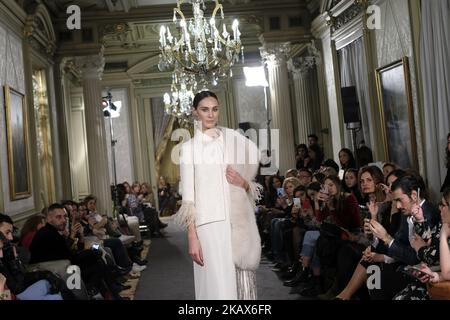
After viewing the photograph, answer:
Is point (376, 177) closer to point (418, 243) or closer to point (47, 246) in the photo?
point (418, 243)

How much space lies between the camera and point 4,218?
4.60m

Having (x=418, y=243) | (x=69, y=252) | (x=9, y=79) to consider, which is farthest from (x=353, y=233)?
(x=9, y=79)

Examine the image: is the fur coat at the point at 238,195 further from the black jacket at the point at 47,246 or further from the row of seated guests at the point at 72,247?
the black jacket at the point at 47,246

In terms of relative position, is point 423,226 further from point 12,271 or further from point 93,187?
point 93,187

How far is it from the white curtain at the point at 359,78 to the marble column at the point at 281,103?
65.5 inches

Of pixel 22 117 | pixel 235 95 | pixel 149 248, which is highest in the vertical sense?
pixel 235 95

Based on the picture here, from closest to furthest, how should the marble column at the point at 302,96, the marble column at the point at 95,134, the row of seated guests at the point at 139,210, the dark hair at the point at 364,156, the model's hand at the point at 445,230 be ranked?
1. the model's hand at the point at 445,230
2. the dark hair at the point at 364,156
3. the marble column at the point at 95,134
4. the row of seated guests at the point at 139,210
5. the marble column at the point at 302,96

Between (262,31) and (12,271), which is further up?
(262,31)

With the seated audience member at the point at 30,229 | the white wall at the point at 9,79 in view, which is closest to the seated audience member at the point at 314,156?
the white wall at the point at 9,79

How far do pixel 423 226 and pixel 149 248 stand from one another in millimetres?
7233

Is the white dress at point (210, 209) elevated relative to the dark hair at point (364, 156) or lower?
lower

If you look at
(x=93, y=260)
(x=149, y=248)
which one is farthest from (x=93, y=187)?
(x=93, y=260)

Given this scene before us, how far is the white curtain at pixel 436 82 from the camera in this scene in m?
6.17
